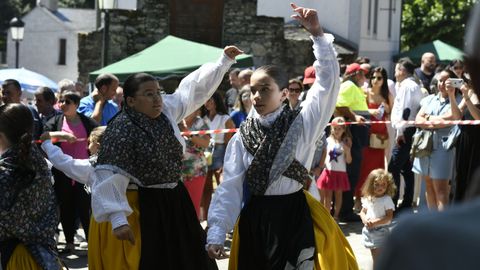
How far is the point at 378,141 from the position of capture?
399 inches

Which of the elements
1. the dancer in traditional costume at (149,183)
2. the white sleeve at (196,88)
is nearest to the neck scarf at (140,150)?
the dancer in traditional costume at (149,183)

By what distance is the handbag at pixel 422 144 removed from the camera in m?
8.62

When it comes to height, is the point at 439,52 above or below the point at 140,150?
below

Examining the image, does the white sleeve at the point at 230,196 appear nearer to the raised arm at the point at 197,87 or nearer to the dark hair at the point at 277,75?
the dark hair at the point at 277,75

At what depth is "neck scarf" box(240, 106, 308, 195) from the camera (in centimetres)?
443

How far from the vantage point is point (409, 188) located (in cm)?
985

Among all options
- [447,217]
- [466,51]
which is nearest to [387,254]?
[447,217]

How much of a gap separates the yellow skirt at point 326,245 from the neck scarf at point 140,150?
0.51 meters

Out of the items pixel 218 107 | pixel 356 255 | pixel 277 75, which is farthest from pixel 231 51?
pixel 218 107

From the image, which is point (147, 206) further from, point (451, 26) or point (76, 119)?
point (451, 26)

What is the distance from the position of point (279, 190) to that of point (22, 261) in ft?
5.24

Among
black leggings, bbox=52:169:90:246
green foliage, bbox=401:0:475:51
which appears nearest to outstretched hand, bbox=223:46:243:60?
black leggings, bbox=52:169:90:246

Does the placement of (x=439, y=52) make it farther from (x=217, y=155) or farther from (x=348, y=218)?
(x=217, y=155)

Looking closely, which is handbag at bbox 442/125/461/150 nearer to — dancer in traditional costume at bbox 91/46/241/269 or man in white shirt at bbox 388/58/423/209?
man in white shirt at bbox 388/58/423/209
